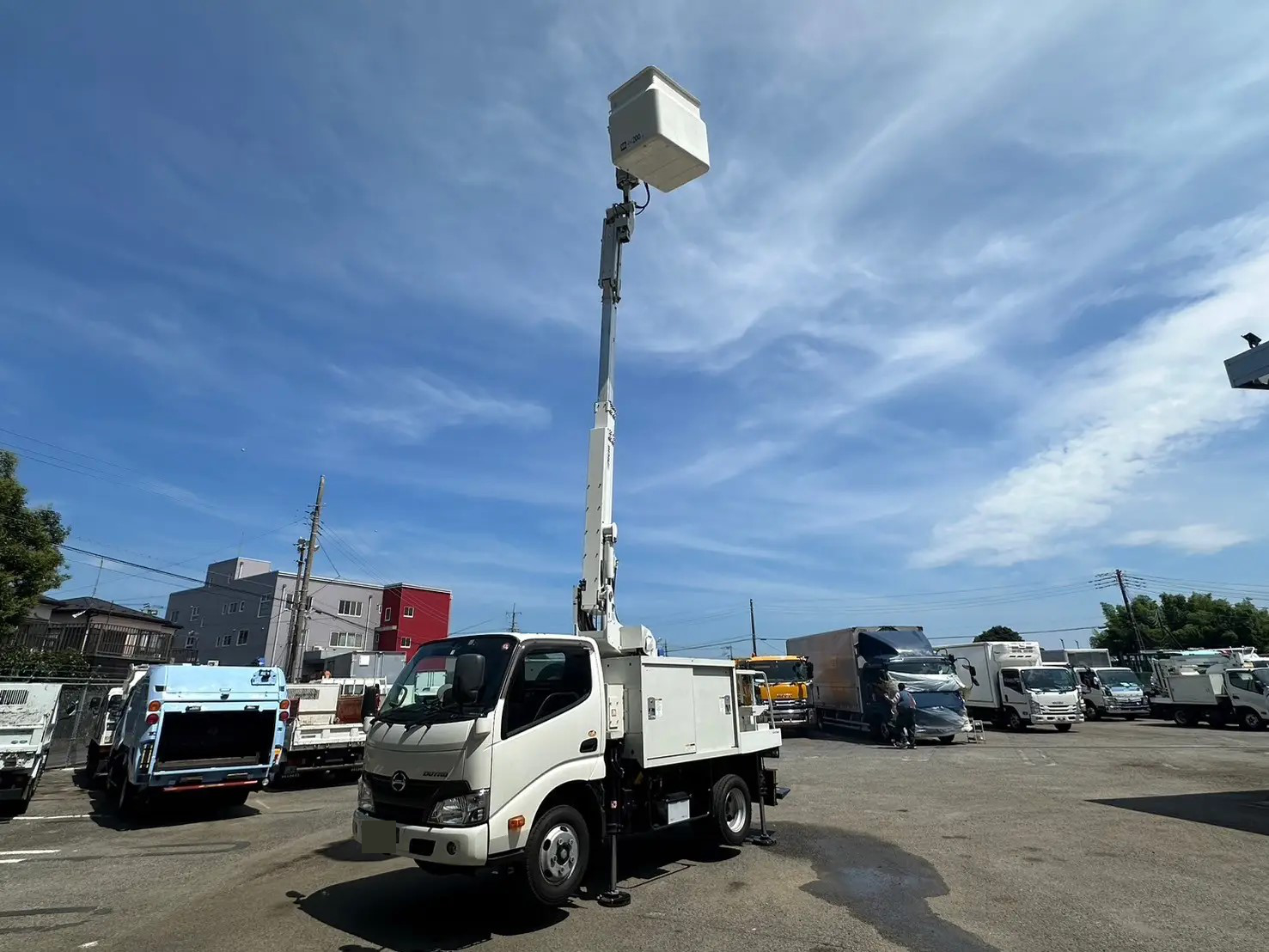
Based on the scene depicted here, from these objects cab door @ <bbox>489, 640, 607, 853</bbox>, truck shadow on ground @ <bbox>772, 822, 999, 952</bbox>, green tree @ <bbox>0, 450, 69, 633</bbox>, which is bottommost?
truck shadow on ground @ <bbox>772, 822, 999, 952</bbox>

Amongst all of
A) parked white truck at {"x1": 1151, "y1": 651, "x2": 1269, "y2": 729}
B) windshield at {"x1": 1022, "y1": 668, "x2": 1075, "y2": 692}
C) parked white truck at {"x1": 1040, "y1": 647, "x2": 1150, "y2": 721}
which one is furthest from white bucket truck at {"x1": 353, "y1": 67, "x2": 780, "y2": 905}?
parked white truck at {"x1": 1040, "y1": 647, "x2": 1150, "y2": 721}

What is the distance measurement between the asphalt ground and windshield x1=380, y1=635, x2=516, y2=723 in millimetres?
1736

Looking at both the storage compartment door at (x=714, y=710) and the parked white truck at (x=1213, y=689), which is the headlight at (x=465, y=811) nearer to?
the storage compartment door at (x=714, y=710)

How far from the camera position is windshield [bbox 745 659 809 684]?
1035 inches

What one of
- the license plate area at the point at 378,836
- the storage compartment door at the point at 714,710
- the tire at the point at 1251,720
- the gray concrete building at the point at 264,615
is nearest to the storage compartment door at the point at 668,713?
the storage compartment door at the point at 714,710

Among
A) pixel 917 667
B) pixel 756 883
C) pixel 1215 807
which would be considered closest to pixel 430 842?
pixel 756 883

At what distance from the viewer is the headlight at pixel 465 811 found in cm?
551

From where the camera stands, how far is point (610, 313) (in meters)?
9.56

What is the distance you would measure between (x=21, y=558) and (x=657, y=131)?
25.4m

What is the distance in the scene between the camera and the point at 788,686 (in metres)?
25.9

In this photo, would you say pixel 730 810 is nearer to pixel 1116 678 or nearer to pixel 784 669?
pixel 784 669

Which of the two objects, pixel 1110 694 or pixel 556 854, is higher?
pixel 1110 694

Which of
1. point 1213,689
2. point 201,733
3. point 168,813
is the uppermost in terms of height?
point 1213,689

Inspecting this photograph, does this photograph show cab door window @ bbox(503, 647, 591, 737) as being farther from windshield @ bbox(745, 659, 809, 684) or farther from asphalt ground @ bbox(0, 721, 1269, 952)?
windshield @ bbox(745, 659, 809, 684)
